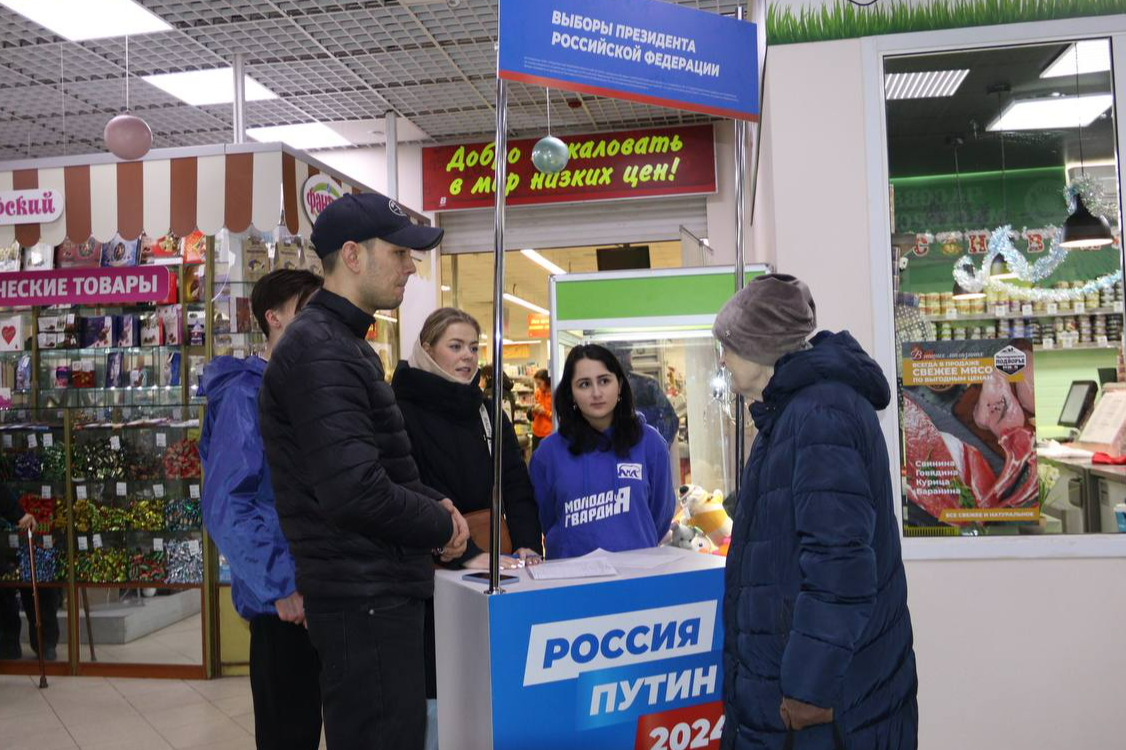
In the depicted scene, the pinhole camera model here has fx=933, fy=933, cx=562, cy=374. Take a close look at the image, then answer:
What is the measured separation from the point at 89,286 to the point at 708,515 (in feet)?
12.9

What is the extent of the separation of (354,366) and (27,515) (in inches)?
164

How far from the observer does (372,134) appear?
9.39 metres

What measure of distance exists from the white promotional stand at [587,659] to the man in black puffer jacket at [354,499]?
15 cm

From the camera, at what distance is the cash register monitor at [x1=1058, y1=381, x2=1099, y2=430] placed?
10.6 ft

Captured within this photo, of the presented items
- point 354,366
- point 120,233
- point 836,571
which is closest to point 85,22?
point 120,233

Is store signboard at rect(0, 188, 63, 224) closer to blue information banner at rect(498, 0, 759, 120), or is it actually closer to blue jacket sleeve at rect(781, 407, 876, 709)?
blue information banner at rect(498, 0, 759, 120)

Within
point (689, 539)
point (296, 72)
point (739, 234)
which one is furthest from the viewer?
point (296, 72)

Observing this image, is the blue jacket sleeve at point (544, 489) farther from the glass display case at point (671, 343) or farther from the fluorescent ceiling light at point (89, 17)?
the fluorescent ceiling light at point (89, 17)

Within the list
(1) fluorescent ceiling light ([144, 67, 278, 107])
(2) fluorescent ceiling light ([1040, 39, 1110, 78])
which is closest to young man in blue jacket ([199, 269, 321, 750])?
(2) fluorescent ceiling light ([1040, 39, 1110, 78])

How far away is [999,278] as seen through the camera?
11.0 feet

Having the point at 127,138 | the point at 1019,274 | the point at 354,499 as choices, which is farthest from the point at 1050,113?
the point at 127,138

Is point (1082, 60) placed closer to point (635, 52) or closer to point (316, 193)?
point (635, 52)

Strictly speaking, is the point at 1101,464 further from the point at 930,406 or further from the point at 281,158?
the point at 281,158

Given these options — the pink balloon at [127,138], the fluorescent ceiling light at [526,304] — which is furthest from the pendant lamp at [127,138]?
the fluorescent ceiling light at [526,304]
